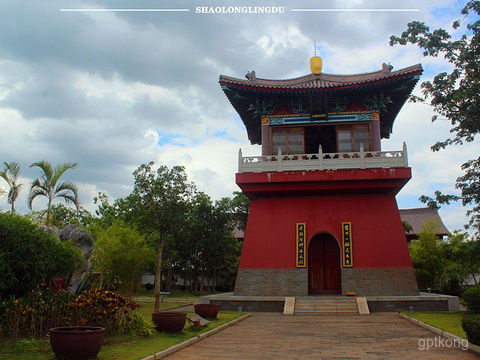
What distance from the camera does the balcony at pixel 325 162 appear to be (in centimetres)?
1575

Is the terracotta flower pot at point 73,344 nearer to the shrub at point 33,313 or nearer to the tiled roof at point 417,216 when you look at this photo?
the shrub at point 33,313

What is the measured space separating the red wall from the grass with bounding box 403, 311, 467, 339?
243 cm

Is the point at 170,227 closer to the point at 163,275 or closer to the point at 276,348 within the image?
the point at 276,348

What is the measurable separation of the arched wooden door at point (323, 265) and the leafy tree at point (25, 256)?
10.5 metres

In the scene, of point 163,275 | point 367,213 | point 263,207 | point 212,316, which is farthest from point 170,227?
point 163,275

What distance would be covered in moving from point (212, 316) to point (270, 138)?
26.9 feet

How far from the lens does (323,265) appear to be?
17.1 metres

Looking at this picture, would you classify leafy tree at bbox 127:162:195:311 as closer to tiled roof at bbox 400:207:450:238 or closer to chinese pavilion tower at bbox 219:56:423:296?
chinese pavilion tower at bbox 219:56:423:296

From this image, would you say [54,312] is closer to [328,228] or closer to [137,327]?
[137,327]

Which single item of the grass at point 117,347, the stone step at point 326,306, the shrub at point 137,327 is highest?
the stone step at point 326,306

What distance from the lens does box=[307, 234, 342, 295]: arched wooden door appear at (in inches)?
661

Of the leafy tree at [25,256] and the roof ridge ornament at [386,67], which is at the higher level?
the roof ridge ornament at [386,67]

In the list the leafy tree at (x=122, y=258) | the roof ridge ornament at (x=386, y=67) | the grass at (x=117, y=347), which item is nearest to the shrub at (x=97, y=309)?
the grass at (x=117, y=347)

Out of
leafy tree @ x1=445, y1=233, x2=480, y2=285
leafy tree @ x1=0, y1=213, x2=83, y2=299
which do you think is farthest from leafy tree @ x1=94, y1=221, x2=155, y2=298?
leafy tree @ x1=445, y1=233, x2=480, y2=285
